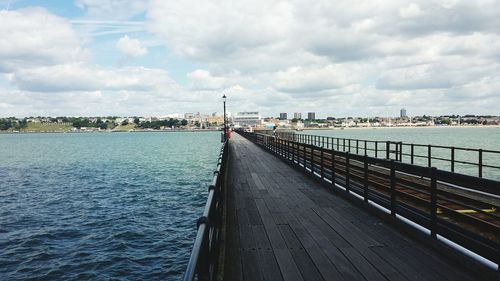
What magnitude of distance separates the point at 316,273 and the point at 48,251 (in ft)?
44.8

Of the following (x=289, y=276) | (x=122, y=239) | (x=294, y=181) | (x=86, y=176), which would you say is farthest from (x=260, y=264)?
(x=86, y=176)

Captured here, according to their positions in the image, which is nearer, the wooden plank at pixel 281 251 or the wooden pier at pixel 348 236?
the wooden pier at pixel 348 236

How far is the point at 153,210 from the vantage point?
22000 millimetres

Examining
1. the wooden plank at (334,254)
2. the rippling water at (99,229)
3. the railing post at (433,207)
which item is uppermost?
the railing post at (433,207)

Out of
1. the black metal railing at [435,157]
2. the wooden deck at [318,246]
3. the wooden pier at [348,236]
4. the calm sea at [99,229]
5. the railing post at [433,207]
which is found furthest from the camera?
the black metal railing at [435,157]

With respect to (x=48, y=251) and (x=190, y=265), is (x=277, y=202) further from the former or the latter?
(x=48, y=251)

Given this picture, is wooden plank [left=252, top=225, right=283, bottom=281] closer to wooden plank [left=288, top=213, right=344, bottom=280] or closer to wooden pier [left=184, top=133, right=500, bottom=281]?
wooden pier [left=184, top=133, right=500, bottom=281]

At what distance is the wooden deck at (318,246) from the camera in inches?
220

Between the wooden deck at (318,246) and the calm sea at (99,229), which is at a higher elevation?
the wooden deck at (318,246)

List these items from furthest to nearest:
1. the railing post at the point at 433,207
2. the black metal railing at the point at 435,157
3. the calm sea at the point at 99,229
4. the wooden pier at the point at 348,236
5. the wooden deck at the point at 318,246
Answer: the black metal railing at the point at 435,157 → the calm sea at the point at 99,229 → the railing post at the point at 433,207 → the wooden deck at the point at 318,246 → the wooden pier at the point at 348,236

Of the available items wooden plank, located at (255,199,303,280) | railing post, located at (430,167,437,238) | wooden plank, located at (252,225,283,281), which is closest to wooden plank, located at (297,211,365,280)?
wooden plank, located at (255,199,303,280)

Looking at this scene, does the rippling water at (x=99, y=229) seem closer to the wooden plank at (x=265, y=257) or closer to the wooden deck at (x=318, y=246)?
the wooden deck at (x=318, y=246)

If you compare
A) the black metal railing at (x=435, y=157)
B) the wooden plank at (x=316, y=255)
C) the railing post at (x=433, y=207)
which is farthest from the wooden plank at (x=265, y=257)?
the black metal railing at (x=435, y=157)

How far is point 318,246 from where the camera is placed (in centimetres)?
684
